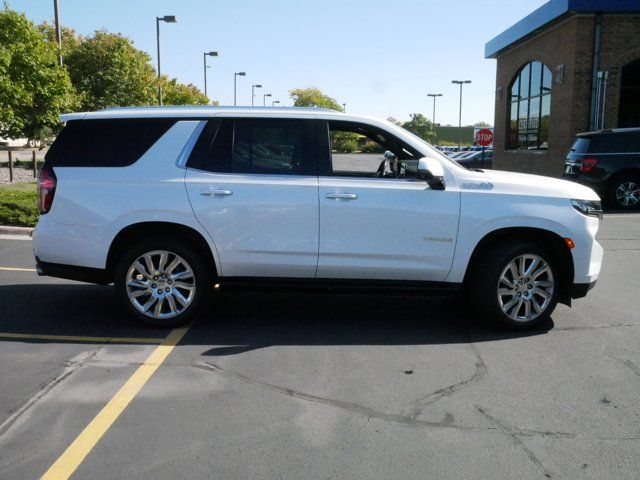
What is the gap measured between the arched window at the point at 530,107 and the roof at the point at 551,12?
4.55 feet

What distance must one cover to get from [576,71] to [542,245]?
18.3 metres

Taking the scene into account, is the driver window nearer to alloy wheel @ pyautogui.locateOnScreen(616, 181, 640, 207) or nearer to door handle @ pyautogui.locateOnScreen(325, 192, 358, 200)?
door handle @ pyautogui.locateOnScreen(325, 192, 358, 200)

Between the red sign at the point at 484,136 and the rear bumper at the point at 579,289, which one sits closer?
the rear bumper at the point at 579,289

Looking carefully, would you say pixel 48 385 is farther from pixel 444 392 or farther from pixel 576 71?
pixel 576 71

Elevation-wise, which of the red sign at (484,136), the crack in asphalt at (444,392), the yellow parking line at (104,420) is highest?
the red sign at (484,136)

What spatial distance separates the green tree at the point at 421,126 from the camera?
9231cm

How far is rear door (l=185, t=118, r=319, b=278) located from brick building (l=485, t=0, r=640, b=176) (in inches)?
741

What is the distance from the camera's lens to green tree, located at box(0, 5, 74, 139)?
60.1 ft

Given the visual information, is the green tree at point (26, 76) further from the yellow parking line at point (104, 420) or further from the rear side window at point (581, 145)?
the yellow parking line at point (104, 420)

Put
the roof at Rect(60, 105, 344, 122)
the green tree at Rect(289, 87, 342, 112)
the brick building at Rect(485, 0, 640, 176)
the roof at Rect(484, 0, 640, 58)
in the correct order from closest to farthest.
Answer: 1. the roof at Rect(60, 105, 344, 122)
2. the roof at Rect(484, 0, 640, 58)
3. the brick building at Rect(485, 0, 640, 176)
4. the green tree at Rect(289, 87, 342, 112)

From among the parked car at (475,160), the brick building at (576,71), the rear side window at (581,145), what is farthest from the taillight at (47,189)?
the parked car at (475,160)

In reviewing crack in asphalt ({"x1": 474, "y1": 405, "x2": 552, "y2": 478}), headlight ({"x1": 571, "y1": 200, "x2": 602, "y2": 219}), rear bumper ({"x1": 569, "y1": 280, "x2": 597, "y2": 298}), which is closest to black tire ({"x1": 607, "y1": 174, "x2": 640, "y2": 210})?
headlight ({"x1": 571, "y1": 200, "x2": 602, "y2": 219})

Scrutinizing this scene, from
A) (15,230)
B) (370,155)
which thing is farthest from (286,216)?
(15,230)

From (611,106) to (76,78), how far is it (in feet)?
88.3
